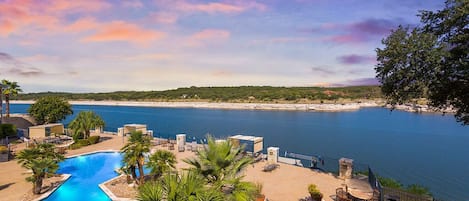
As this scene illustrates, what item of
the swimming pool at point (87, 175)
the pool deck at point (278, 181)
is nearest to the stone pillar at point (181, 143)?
the pool deck at point (278, 181)

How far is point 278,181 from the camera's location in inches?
593

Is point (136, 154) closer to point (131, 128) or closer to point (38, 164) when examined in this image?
point (38, 164)

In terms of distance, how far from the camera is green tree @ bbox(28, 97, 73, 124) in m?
33.8

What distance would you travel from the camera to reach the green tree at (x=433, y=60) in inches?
427

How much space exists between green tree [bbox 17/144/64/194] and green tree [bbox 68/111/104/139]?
40.3 feet

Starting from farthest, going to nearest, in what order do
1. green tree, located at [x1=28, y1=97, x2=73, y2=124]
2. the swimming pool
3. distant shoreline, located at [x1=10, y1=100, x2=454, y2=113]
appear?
distant shoreline, located at [x1=10, y1=100, x2=454, y2=113]
green tree, located at [x1=28, y1=97, x2=73, y2=124]
the swimming pool

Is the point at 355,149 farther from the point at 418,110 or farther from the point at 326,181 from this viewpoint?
the point at 418,110

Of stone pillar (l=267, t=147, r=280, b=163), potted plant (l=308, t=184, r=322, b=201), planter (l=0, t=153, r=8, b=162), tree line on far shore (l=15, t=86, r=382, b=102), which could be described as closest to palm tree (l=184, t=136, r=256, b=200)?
potted plant (l=308, t=184, r=322, b=201)

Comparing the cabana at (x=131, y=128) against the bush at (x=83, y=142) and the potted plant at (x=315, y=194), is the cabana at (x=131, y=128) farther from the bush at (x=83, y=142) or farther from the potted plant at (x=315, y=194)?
the potted plant at (x=315, y=194)

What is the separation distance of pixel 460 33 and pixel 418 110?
91.8 m

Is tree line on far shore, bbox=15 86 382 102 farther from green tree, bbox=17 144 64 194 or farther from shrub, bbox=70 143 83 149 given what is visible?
green tree, bbox=17 144 64 194

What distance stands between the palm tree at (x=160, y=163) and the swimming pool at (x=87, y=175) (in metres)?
2.52

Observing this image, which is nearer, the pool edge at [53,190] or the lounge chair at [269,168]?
the pool edge at [53,190]

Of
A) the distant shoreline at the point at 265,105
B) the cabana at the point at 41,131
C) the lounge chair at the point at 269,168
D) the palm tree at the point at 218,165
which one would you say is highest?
the palm tree at the point at 218,165
